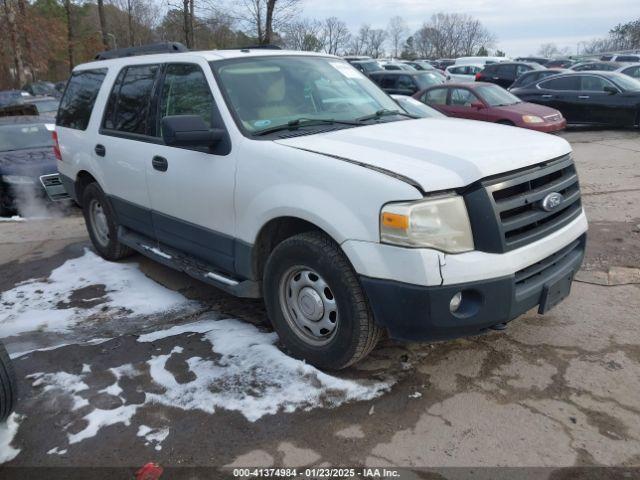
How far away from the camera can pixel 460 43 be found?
307 ft

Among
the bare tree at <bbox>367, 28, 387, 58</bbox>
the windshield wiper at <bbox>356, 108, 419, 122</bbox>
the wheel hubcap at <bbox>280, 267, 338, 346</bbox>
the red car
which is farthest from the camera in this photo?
the bare tree at <bbox>367, 28, 387, 58</bbox>

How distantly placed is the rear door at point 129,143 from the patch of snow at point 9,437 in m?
1.89

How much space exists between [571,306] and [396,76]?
14565 millimetres

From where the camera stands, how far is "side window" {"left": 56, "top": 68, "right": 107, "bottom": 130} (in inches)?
206

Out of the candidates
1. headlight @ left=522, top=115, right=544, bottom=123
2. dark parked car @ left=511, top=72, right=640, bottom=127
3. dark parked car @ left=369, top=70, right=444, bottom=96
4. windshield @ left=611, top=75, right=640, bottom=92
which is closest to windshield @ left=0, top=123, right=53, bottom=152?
headlight @ left=522, top=115, right=544, bottom=123

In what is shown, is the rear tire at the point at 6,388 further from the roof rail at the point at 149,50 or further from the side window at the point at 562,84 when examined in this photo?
the side window at the point at 562,84

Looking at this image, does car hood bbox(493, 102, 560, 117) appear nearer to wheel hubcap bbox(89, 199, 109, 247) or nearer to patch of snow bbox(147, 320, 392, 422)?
wheel hubcap bbox(89, 199, 109, 247)

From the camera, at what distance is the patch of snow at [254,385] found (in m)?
3.07

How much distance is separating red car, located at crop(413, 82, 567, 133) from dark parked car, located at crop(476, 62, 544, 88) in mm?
9039

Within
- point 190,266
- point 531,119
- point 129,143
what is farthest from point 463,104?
point 190,266

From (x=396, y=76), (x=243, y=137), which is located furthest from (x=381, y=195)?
(x=396, y=76)

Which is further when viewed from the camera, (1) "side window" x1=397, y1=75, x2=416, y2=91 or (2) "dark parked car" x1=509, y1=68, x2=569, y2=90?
(1) "side window" x1=397, y1=75, x2=416, y2=91

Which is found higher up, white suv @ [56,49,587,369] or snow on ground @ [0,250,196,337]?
white suv @ [56,49,587,369]

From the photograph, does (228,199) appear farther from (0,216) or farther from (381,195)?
(0,216)
